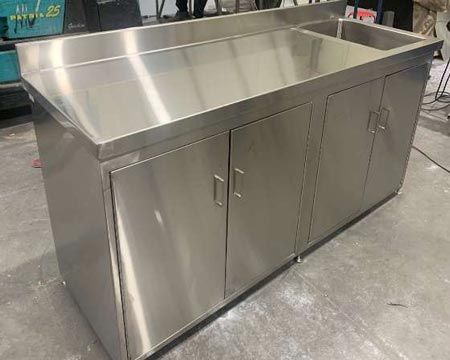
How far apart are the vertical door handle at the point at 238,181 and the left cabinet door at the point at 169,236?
0.04 metres

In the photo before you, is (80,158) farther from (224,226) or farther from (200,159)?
(224,226)

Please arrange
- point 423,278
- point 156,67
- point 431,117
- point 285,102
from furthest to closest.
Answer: point 431,117
point 423,278
point 156,67
point 285,102

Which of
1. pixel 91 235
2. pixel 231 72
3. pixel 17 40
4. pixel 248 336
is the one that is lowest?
pixel 248 336

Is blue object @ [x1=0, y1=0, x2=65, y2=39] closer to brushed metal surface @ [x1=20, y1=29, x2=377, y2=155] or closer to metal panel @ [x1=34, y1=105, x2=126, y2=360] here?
brushed metal surface @ [x1=20, y1=29, x2=377, y2=155]

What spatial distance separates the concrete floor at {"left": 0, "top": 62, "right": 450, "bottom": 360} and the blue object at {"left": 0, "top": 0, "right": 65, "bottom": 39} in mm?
1031

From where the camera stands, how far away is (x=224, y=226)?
4.94 ft

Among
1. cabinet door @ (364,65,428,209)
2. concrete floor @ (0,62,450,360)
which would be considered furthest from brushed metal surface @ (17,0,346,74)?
concrete floor @ (0,62,450,360)

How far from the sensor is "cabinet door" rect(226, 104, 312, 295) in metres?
1.46

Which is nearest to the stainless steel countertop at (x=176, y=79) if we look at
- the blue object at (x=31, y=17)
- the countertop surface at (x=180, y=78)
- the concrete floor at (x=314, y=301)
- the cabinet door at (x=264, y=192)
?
the countertop surface at (x=180, y=78)

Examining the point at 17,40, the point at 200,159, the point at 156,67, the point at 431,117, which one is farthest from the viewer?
the point at 431,117

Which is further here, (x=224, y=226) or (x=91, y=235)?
(x=224, y=226)

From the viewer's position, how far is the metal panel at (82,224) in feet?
3.99

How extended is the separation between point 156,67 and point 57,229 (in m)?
0.68

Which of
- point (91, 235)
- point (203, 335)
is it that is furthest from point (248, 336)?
point (91, 235)
